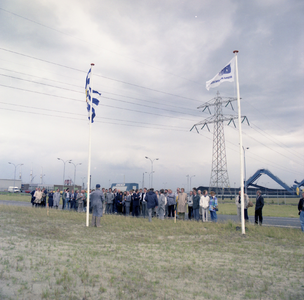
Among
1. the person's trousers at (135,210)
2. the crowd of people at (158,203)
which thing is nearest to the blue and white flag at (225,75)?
the crowd of people at (158,203)

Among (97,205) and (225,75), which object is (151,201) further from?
(225,75)

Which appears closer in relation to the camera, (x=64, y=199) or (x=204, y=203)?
(x=204, y=203)

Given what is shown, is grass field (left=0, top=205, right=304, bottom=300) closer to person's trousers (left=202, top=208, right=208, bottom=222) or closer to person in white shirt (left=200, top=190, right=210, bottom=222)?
person in white shirt (left=200, top=190, right=210, bottom=222)

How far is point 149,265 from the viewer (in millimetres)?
7203

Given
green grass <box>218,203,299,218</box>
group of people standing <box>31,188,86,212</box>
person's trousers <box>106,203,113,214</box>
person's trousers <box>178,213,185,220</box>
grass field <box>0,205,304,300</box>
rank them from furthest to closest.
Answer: green grass <box>218,203,299,218</box> < group of people standing <box>31,188,86,212</box> < person's trousers <box>106,203,113,214</box> < person's trousers <box>178,213,185,220</box> < grass field <box>0,205,304,300</box>

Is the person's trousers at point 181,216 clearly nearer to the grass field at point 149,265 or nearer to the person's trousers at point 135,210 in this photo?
the person's trousers at point 135,210

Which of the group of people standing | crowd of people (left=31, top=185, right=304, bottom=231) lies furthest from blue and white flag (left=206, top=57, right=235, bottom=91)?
the group of people standing

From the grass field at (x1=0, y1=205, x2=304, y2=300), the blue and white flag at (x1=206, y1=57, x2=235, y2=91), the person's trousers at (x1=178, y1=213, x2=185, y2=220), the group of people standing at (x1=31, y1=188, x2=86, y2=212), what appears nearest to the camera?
the grass field at (x1=0, y1=205, x2=304, y2=300)

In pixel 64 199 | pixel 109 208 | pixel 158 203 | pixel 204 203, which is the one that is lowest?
pixel 109 208

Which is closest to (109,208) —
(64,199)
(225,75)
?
(64,199)

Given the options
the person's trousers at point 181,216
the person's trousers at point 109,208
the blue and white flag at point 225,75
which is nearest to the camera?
the blue and white flag at point 225,75

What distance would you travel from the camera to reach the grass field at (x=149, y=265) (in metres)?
5.39

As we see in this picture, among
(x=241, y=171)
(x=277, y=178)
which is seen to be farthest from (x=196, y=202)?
(x=277, y=178)

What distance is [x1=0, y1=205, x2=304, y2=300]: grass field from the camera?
5391mm
